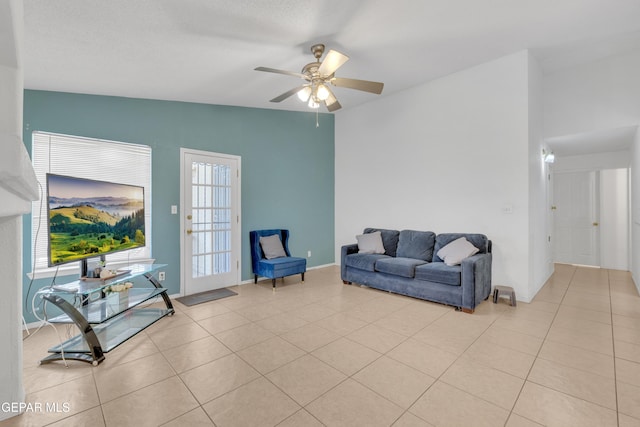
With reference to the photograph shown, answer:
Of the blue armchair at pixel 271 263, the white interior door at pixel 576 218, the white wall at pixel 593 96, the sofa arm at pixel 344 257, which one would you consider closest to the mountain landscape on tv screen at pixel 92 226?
the blue armchair at pixel 271 263

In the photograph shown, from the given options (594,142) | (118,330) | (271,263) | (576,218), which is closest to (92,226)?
(118,330)

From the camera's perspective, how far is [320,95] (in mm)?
3135

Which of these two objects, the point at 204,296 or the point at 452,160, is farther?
the point at 452,160

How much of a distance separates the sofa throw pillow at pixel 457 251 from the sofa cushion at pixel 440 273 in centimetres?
8

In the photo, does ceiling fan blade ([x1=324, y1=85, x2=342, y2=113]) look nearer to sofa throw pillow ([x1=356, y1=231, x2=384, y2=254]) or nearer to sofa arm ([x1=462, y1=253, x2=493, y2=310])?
sofa throw pillow ([x1=356, y1=231, x2=384, y2=254])

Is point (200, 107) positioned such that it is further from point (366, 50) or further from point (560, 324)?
point (560, 324)

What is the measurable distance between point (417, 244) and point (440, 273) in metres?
0.92

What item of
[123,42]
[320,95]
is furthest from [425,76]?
[123,42]

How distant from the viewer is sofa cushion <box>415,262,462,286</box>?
3.47 metres

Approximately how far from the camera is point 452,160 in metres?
4.39

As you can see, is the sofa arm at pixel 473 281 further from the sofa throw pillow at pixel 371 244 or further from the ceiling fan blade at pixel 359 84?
the ceiling fan blade at pixel 359 84

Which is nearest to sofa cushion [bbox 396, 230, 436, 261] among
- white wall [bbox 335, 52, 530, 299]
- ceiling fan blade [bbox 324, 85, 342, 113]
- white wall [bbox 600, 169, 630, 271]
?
white wall [bbox 335, 52, 530, 299]

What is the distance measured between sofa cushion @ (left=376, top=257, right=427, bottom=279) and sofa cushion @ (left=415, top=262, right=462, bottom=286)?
10cm

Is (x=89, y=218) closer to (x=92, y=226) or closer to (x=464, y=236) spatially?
(x=92, y=226)
